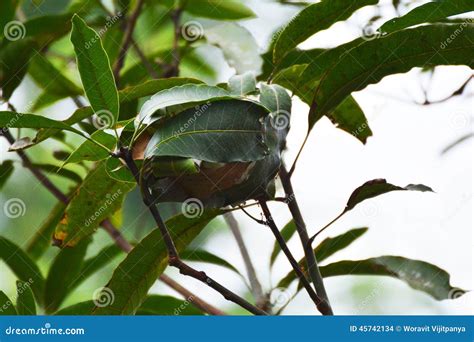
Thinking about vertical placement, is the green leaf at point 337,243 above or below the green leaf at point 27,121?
above

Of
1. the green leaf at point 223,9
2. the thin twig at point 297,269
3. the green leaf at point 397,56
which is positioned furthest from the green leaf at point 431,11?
the green leaf at point 223,9

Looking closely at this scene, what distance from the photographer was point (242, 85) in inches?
34.5

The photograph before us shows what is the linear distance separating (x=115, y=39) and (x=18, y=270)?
0.61 meters

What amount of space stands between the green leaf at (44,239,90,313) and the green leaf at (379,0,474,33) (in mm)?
781

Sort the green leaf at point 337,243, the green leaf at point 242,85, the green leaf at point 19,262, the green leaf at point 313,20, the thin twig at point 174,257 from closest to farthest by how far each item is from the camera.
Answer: the thin twig at point 174,257
the green leaf at point 242,85
the green leaf at point 313,20
the green leaf at point 337,243
the green leaf at point 19,262

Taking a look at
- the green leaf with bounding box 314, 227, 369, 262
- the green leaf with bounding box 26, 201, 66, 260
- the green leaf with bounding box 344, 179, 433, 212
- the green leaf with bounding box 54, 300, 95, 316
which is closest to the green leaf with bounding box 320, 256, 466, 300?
the green leaf with bounding box 314, 227, 369, 262

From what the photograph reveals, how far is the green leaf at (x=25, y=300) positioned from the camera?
107cm

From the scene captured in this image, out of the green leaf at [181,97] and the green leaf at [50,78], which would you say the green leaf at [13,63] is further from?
the green leaf at [181,97]

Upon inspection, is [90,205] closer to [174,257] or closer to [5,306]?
[5,306]

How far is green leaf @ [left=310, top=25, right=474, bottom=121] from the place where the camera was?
87 centimetres

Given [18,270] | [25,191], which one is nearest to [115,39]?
[25,191]

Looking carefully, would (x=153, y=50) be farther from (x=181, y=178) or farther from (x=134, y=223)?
(x=181, y=178)

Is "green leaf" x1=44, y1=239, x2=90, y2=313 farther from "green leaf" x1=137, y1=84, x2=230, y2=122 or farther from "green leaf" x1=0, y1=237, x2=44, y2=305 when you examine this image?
"green leaf" x1=137, y1=84, x2=230, y2=122

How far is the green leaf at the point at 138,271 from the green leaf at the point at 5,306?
16cm
